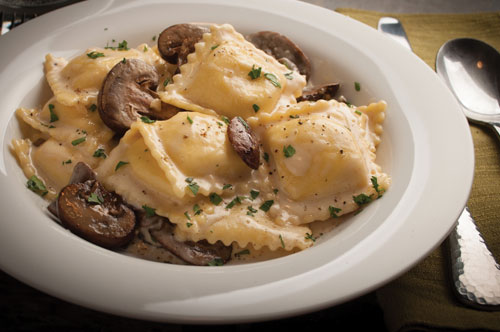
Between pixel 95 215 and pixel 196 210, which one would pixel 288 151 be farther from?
pixel 95 215

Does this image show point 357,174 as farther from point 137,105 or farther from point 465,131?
point 137,105

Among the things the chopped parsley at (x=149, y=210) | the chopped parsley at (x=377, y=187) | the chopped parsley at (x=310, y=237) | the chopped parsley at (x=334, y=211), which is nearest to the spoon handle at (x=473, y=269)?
the chopped parsley at (x=377, y=187)

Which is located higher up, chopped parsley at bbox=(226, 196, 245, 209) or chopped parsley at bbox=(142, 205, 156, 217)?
chopped parsley at bbox=(142, 205, 156, 217)

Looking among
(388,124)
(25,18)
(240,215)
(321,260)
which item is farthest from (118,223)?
(25,18)

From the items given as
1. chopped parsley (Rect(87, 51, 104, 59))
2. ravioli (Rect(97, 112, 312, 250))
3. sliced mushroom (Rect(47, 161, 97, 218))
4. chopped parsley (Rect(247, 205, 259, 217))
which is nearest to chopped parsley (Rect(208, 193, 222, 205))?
ravioli (Rect(97, 112, 312, 250))

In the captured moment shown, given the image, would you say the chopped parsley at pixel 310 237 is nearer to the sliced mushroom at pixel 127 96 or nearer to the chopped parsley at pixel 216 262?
the chopped parsley at pixel 216 262

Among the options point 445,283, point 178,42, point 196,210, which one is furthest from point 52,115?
point 445,283

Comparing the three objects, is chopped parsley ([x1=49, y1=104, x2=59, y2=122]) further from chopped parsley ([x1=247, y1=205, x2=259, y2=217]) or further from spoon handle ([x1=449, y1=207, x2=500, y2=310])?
spoon handle ([x1=449, y1=207, x2=500, y2=310])
